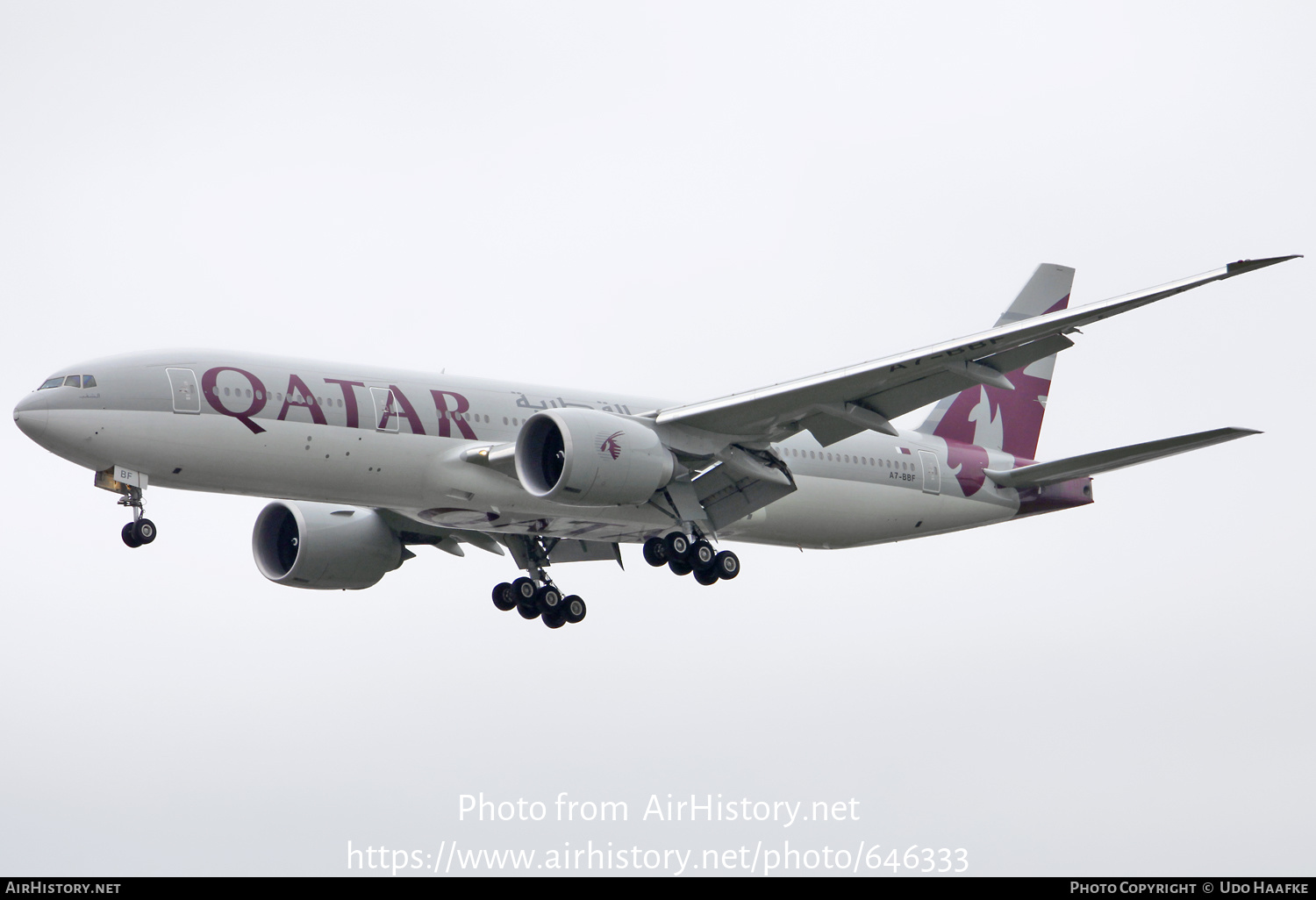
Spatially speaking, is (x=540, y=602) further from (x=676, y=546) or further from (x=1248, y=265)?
(x=1248, y=265)

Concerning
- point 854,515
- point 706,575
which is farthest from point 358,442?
point 854,515

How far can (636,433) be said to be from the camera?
96.4 ft

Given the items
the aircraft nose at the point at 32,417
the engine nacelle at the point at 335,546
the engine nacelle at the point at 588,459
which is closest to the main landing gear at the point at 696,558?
the engine nacelle at the point at 588,459

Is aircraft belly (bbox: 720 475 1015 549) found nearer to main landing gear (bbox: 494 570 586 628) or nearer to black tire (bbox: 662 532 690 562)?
black tire (bbox: 662 532 690 562)

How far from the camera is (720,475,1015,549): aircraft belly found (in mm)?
33219

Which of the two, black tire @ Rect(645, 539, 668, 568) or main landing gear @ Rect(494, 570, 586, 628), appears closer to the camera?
black tire @ Rect(645, 539, 668, 568)

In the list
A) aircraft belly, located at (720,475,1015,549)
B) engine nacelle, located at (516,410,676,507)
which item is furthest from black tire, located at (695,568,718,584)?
engine nacelle, located at (516,410,676,507)

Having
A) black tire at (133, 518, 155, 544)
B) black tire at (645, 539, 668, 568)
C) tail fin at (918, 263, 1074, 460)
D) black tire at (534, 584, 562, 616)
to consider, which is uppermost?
tail fin at (918, 263, 1074, 460)

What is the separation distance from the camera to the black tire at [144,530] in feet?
87.9

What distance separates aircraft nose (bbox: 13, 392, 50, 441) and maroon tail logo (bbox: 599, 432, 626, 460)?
362 inches

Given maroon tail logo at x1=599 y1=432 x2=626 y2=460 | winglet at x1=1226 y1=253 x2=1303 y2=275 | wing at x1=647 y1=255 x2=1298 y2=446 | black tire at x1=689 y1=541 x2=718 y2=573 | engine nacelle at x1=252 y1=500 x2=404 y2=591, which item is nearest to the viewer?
winglet at x1=1226 y1=253 x2=1303 y2=275

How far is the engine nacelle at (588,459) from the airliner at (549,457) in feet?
0.12

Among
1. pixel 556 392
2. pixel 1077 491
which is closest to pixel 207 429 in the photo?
pixel 556 392

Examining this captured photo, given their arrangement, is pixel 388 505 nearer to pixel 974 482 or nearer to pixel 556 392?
pixel 556 392
